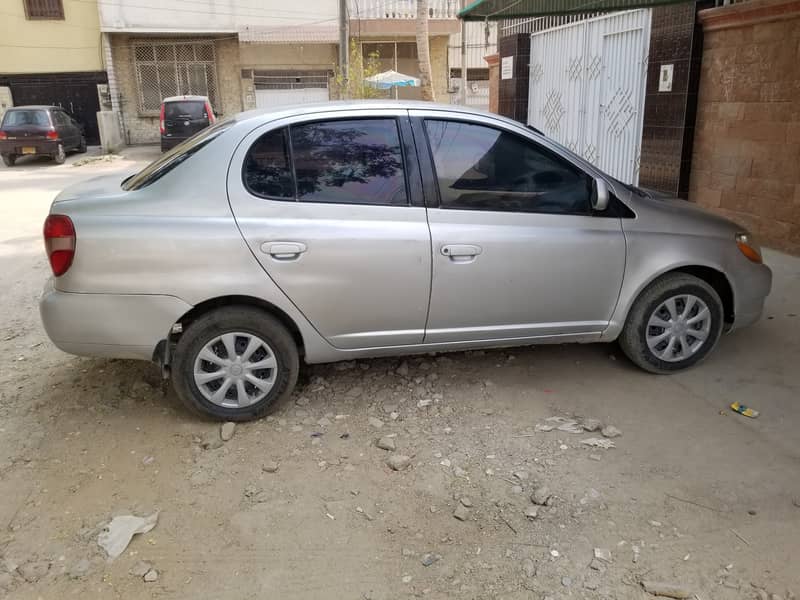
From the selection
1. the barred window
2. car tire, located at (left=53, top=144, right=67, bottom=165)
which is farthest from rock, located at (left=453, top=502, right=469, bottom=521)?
the barred window

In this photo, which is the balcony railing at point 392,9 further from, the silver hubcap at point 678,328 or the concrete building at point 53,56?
the silver hubcap at point 678,328

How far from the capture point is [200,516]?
10.6 ft

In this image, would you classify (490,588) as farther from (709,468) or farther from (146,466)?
(146,466)

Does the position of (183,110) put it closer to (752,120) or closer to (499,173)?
(752,120)

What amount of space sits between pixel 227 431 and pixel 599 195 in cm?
248

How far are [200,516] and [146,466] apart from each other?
0.58 meters

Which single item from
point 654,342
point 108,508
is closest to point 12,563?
point 108,508

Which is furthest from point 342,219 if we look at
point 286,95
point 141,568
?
point 286,95

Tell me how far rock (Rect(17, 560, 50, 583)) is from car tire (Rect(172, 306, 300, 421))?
1158 millimetres

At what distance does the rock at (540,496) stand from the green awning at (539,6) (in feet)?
18.5

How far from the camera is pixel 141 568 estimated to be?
2877 mm

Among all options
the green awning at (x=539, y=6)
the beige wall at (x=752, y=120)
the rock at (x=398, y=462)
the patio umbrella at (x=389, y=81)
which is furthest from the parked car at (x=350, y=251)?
the patio umbrella at (x=389, y=81)

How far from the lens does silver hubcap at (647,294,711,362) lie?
14.6 ft

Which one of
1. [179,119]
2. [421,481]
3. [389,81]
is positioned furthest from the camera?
[389,81]
